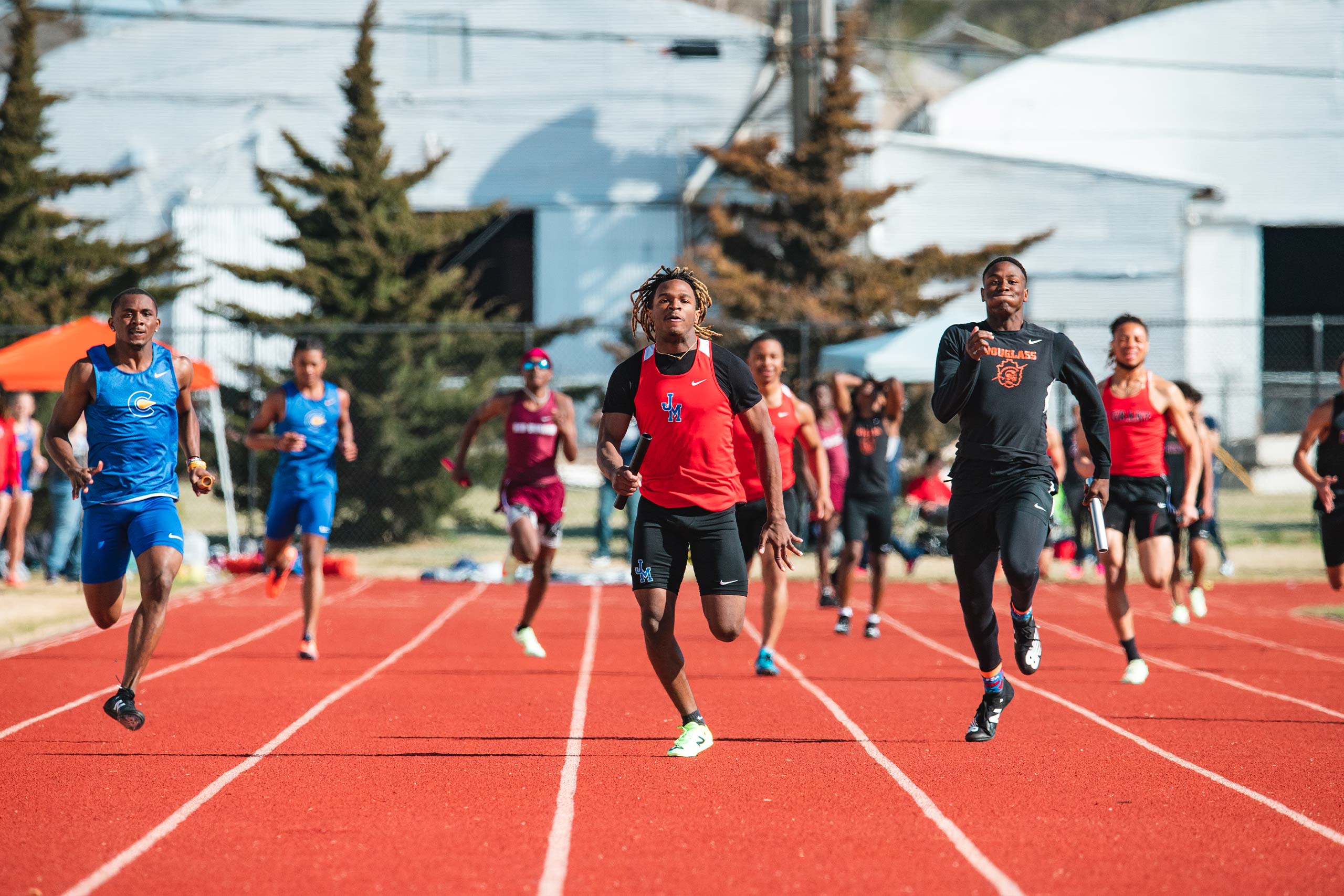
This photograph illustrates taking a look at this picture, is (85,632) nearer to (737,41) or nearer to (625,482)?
(625,482)

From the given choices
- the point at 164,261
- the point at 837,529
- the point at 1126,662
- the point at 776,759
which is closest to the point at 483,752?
the point at 776,759

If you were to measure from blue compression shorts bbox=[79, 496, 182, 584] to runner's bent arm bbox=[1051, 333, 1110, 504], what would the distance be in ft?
14.5

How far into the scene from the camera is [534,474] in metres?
9.86

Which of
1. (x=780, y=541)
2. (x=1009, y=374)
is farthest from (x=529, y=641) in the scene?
(x=1009, y=374)

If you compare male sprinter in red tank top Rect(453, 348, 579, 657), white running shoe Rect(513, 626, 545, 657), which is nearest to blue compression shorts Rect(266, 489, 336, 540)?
male sprinter in red tank top Rect(453, 348, 579, 657)

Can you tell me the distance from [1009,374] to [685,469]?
1613 mm

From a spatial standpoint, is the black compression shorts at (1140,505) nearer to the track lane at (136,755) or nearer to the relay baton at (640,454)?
the relay baton at (640,454)

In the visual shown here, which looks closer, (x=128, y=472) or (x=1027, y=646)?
(x=1027, y=646)

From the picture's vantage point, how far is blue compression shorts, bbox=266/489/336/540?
A: 9430mm

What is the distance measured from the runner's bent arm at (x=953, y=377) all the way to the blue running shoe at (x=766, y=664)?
10.1 ft

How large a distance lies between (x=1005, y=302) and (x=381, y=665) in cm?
528

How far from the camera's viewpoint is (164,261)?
19922 millimetres

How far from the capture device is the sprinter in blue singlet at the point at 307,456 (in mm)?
9422

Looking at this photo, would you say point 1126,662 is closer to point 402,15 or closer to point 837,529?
point 837,529
